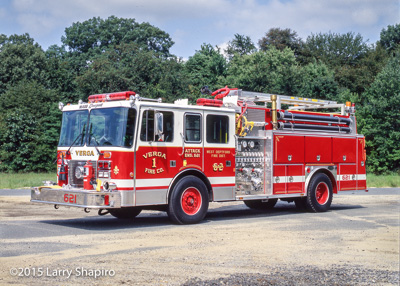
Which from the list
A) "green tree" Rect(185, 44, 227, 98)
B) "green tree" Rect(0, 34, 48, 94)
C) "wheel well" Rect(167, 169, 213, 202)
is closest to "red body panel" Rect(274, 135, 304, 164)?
"wheel well" Rect(167, 169, 213, 202)

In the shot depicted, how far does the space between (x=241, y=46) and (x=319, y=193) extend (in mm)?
Answer: 48306

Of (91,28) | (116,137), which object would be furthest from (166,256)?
(91,28)

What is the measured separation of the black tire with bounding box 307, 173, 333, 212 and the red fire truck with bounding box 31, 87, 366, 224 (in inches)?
1.1

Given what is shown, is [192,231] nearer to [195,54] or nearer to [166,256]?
[166,256]

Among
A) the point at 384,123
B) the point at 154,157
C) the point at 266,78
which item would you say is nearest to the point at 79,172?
the point at 154,157

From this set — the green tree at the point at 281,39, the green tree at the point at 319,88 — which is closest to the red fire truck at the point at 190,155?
the green tree at the point at 319,88

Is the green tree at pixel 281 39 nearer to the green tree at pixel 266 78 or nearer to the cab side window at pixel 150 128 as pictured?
the green tree at pixel 266 78

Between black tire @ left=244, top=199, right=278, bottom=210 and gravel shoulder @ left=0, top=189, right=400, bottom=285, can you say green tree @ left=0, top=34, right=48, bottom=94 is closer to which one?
black tire @ left=244, top=199, right=278, bottom=210

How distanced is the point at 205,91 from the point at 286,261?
270 inches

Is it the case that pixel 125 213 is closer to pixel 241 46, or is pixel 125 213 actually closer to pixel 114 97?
pixel 114 97

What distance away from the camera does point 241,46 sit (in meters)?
63.0

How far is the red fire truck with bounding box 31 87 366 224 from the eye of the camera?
11844 millimetres

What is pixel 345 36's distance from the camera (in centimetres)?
6075

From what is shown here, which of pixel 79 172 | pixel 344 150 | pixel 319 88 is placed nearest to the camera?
pixel 79 172
